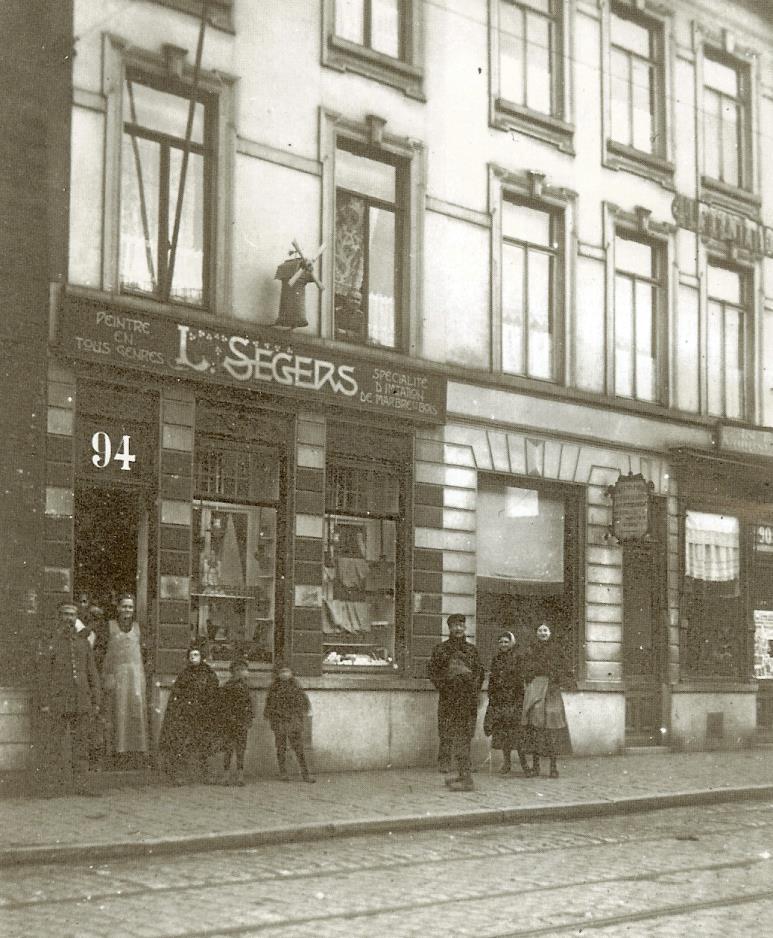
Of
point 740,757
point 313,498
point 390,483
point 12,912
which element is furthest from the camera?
point 740,757

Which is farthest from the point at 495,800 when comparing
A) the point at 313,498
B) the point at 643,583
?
the point at 643,583

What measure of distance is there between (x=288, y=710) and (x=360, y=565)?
3.30m

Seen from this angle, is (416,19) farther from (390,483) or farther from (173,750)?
(173,750)

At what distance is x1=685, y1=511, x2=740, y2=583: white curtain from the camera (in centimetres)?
2322

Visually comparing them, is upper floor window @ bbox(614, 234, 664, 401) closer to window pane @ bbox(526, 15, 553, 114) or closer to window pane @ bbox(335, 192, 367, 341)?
window pane @ bbox(526, 15, 553, 114)

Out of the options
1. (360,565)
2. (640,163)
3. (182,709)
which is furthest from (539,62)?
(182,709)

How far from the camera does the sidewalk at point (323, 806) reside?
36.6 ft

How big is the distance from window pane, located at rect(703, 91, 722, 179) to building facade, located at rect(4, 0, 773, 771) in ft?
0.15

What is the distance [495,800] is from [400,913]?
5.90 m

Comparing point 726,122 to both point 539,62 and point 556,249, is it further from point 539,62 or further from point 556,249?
point 556,249

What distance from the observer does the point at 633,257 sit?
22.7 meters

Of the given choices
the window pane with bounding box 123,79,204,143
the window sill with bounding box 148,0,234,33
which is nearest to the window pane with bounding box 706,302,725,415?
the window sill with bounding box 148,0,234,33

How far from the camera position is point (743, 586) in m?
24.1

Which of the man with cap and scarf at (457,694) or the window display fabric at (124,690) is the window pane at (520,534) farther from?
the window display fabric at (124,690)
